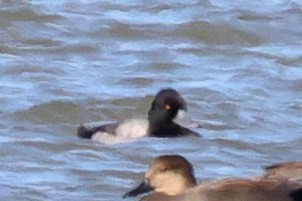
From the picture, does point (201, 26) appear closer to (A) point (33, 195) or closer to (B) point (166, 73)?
(B) point (166, 73)

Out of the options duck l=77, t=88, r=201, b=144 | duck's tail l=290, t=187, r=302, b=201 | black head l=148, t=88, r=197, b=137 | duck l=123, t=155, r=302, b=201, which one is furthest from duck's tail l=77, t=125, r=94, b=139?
duck's tail l=290, t=187, r=302, b=201

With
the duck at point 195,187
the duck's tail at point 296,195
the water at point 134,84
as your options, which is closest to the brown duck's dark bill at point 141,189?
the duck at point 195,187

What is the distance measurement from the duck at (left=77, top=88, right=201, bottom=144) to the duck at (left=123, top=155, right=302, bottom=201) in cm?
221

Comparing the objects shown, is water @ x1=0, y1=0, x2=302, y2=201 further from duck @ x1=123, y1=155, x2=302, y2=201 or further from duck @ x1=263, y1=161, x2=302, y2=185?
duck @ x1=263, y1=161, x2=302, y2=185

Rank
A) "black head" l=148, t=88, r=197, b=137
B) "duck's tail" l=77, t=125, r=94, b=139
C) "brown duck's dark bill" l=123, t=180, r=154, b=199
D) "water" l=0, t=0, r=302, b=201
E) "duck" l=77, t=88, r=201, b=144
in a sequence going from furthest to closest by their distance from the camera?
"black head" l=148, t=88, r=197, b=137 < "duck" l=77, t=88, r=201, b=144 < "duck's tail" l=77, t=125, r=94, b=139 < "water" l=0, t=0, r=302, b=201 < "brown duck's dark bill" l=123, t=180, r=154, b=199

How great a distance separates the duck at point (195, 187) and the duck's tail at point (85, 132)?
2074 mm

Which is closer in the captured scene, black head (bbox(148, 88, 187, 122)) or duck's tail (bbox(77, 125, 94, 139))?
duck's tail (bbox(77, 125, 94, 139))

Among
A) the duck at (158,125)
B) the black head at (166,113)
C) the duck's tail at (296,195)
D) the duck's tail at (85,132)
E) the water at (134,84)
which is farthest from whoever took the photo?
the black head at (166,113)

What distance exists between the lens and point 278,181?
26.9 ft

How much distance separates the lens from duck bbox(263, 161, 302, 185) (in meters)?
8.41

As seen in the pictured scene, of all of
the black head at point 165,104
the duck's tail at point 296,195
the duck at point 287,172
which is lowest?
the duck's tail at point 296,195

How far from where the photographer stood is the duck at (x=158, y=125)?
1066cm

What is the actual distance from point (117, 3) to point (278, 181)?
7200 mm

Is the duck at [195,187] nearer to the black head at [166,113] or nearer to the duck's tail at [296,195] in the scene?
the duck's tail at [296,195]
